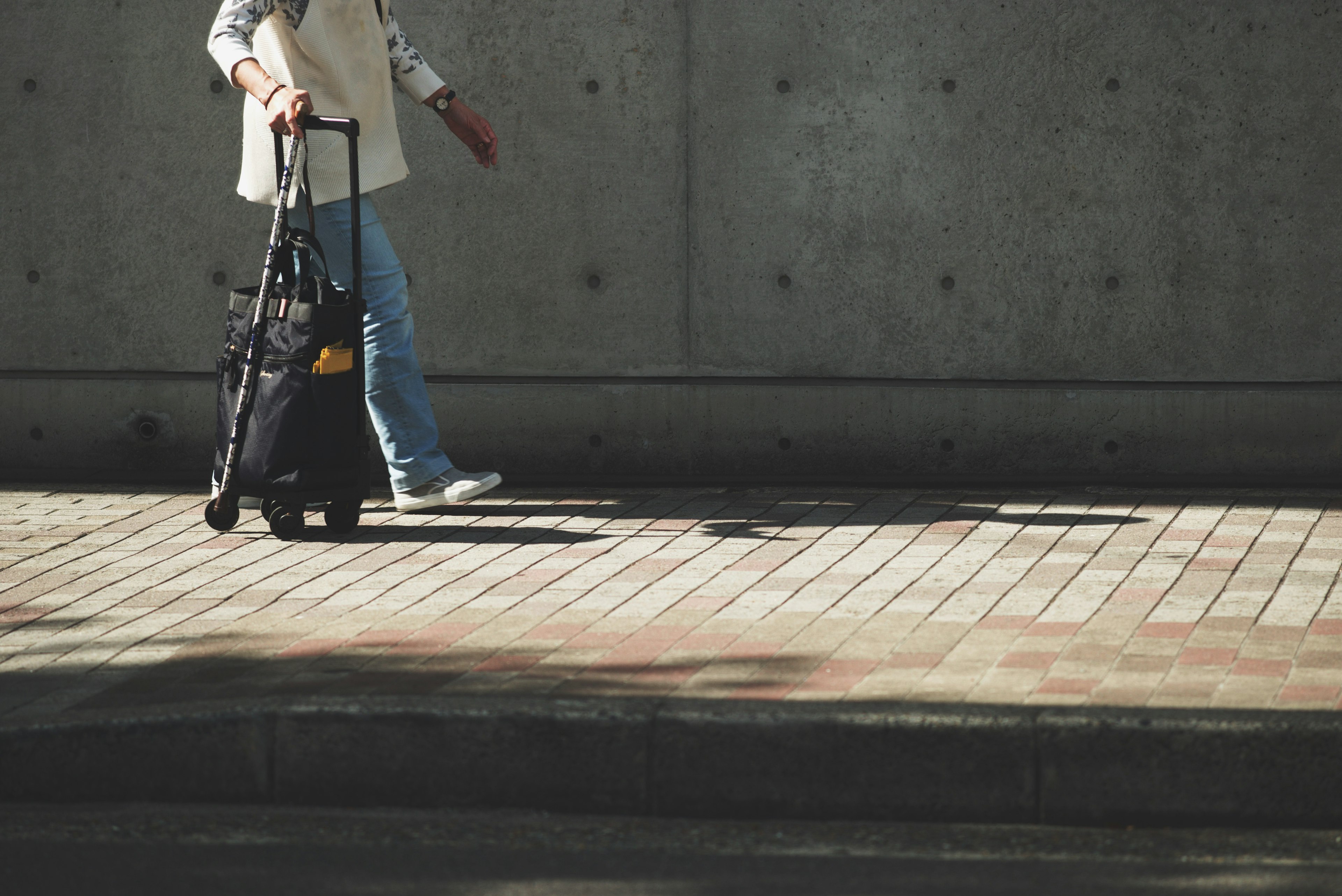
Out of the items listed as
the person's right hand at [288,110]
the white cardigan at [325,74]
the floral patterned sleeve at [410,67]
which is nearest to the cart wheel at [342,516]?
the white cardigan at [325,74]

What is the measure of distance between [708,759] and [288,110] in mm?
2835

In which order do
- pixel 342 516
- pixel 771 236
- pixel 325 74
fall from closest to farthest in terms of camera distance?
pixel 342 516
pixel 325 74
pixel 771 236

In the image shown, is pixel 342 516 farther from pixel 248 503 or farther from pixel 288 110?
pixel 288 110

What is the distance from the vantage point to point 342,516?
19.5 ft

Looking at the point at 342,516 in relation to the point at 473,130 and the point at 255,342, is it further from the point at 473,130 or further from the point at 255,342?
the point at 473,130

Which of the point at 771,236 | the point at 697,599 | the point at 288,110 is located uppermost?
the point at 288,110

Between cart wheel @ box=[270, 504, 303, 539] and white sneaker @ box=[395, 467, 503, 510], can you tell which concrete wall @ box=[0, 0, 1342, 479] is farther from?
cart wheel @ box=[270, 504, 303, 539]

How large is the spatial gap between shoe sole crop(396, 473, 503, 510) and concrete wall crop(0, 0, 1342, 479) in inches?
31.7

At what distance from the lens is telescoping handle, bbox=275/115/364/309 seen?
579 cm

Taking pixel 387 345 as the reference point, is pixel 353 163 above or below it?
above

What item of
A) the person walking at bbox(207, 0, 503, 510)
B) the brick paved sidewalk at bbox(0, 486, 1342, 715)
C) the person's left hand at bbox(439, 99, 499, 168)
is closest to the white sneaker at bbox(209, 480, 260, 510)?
the brick paved sidewalk at bbox(0, 486, 1342, 715)

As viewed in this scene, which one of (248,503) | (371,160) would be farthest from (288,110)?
(248,503)

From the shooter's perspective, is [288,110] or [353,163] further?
[353,163]

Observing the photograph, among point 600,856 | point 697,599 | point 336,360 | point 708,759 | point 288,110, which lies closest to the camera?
point 600,856
